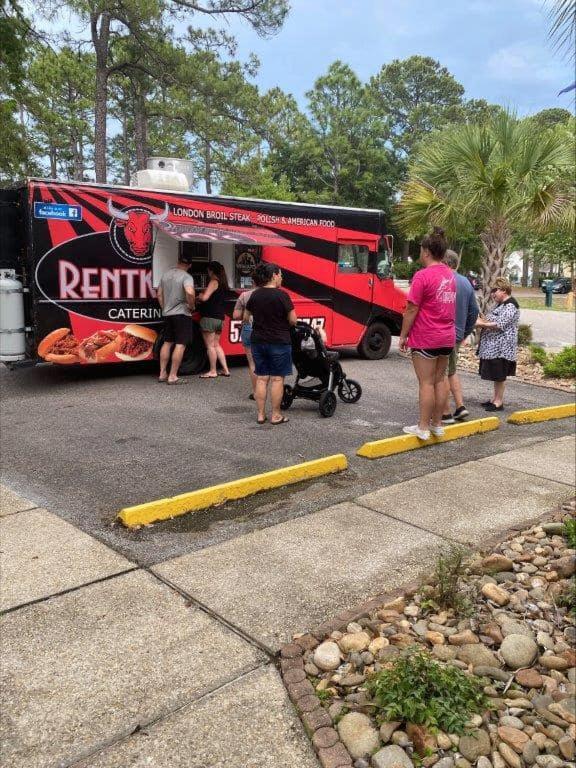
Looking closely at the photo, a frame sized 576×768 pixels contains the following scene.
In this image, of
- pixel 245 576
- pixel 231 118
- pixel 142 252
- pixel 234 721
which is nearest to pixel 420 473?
pixel 245 576

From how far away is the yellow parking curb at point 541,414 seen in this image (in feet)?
26.1

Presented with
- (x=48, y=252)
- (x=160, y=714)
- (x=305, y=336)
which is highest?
(x=48, y=252)

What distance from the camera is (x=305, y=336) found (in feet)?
26.0

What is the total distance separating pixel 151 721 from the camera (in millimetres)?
2561

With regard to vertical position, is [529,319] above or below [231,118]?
below

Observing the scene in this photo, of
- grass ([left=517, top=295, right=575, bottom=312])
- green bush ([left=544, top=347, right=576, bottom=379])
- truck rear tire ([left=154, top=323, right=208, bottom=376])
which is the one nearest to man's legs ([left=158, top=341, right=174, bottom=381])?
truck rear tire ([left=154, top=323, right=208, bottom=376])

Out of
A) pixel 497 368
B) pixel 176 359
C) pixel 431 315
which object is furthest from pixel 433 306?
pixel 176 359

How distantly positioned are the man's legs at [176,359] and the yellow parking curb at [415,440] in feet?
12.9

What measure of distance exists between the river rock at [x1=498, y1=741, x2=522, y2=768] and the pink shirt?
164 inches

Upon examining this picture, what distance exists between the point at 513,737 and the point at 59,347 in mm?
7951

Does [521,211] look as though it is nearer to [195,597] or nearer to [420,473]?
[420,473]

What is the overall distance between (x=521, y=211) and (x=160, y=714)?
12.2 meters

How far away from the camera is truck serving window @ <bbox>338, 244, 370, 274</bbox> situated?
1188cm

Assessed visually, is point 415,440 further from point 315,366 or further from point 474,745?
point 474,745
